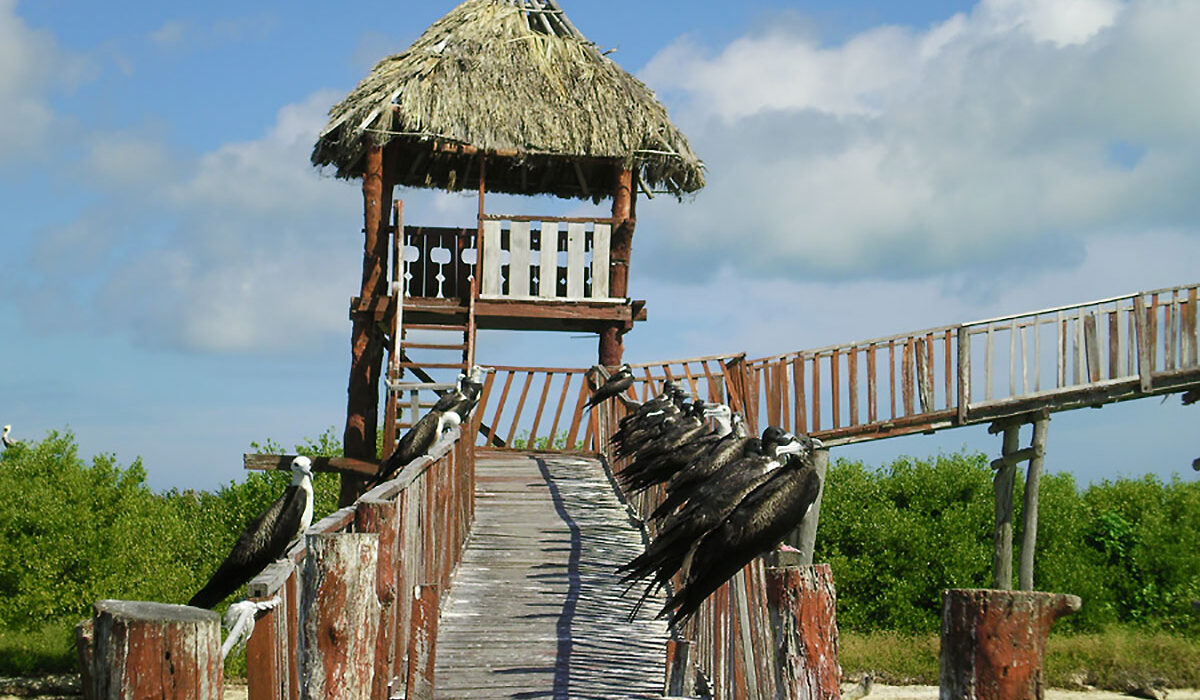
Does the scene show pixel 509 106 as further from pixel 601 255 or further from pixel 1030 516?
pixel 1030 516

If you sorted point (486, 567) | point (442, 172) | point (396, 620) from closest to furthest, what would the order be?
point (396, 620) < point (486, 567) < point (442, 172)

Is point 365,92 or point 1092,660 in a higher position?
point 365,92

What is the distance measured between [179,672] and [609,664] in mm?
5590

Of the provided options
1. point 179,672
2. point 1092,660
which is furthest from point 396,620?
point 1092,660

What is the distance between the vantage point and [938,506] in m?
33.5

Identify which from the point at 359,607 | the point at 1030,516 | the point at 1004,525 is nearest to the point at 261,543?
the point at 359,607

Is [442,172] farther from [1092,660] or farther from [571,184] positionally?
[1092,660]

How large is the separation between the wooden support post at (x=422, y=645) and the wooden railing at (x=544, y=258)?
11.2 metres

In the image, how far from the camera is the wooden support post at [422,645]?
6.90 m

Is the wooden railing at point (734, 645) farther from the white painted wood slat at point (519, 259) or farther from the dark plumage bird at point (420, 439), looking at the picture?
the white painted wood slat at point (519, 259)

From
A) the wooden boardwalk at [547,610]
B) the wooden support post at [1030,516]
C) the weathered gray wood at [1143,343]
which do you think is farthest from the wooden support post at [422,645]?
the wooden support post at [1030,516]

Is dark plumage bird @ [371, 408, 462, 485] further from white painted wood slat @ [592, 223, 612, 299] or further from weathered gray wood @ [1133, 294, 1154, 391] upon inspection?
weathered gray wood @ [1133, 294, 1154, 391]

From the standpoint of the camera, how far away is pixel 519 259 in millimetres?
18219

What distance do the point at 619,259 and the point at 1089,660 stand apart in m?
15.6
